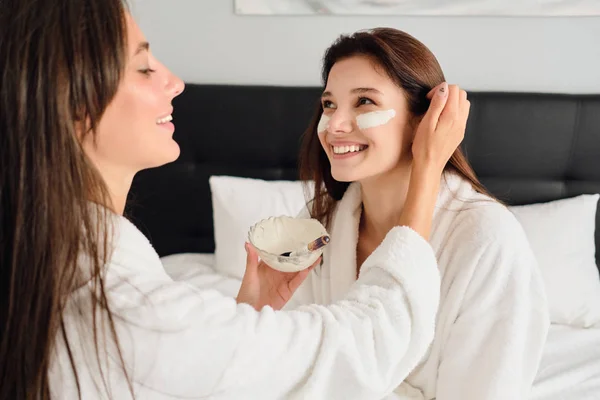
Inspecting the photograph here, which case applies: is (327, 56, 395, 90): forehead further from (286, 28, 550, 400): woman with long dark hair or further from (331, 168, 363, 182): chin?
(331, 168, 363, 182): chin

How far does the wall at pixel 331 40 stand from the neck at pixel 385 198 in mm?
1013

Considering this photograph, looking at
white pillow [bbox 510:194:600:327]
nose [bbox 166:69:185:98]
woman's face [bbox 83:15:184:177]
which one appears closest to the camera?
woman's face [bbox 83:15:184:177]

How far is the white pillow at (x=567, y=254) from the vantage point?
6.25ft

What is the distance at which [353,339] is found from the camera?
0.95 meters

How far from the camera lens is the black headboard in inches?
83.6

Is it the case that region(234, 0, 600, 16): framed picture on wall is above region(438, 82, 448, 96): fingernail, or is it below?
above

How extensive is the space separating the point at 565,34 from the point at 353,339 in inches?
72.2

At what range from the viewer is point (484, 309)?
3.91 ft

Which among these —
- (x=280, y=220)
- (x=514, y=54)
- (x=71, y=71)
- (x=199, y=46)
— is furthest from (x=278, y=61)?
(x=71, y=71)

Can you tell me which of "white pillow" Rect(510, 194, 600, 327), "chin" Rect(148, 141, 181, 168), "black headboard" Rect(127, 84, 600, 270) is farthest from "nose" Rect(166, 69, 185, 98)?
"white pillow" Rect(510, 194, 600, 327)

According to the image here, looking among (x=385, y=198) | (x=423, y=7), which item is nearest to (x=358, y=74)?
(x=385, y=198)

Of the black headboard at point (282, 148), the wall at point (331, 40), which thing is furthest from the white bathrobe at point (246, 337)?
the wall at point (331, 40)

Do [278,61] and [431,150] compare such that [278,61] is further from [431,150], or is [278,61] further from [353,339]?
[353,339]

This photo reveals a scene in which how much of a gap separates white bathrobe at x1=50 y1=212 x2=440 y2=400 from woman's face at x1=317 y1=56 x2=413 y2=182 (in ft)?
1.05
